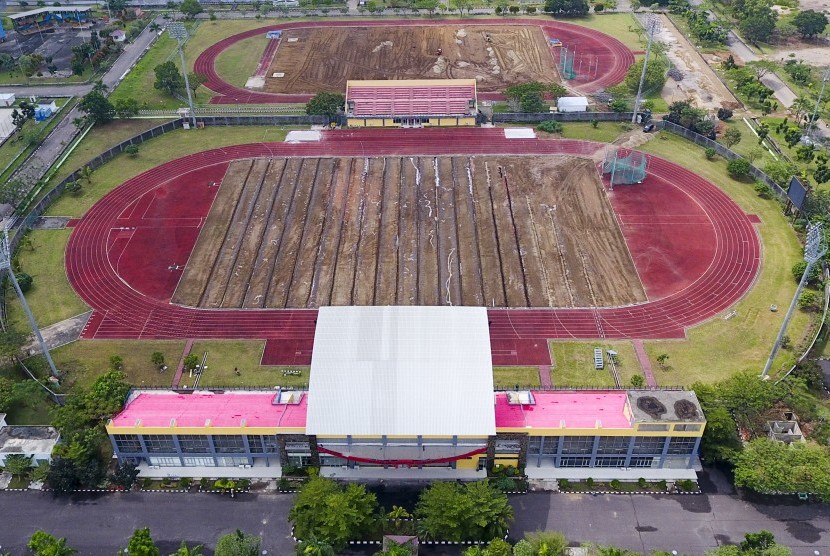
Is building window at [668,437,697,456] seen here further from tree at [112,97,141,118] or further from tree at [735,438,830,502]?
tree at [112,97,141,118]

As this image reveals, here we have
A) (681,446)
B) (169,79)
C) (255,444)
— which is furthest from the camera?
(169,79)

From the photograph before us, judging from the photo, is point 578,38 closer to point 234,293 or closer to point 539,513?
point 234,293

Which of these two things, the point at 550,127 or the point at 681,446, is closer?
the point at 681,446

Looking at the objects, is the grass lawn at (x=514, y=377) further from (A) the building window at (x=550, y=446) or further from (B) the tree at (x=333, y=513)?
(B) the tree at (x=333, y=513)

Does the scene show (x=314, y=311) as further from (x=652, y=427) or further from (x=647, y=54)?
(x=647, y=54)

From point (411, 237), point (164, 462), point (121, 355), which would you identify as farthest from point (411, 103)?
point (164, 462)

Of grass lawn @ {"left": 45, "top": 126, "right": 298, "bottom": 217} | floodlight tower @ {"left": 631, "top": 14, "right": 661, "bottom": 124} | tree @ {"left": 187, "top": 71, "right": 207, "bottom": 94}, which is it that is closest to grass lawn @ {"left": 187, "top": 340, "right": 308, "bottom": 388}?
grass lawn @ {"left": 45, "top": 126, "right": 298, "bottom": 217}
